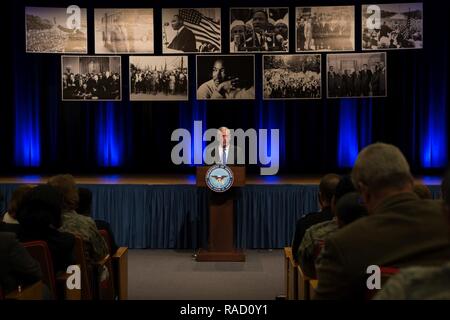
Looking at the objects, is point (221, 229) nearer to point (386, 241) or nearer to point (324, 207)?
point (324, 207)

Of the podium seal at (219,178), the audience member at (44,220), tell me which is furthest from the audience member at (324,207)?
the podium seal at (219,178)

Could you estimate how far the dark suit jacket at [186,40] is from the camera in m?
9.70

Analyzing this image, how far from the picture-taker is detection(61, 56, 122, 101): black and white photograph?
32.3 feet

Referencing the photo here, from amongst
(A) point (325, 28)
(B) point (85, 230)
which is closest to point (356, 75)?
(A) point (325, 28)

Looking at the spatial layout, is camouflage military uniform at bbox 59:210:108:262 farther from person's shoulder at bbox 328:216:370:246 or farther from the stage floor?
the stage floor

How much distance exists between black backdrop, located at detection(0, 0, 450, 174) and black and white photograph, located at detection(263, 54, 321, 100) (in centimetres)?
24

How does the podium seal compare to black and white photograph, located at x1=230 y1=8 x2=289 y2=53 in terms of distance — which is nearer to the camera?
the podium seal

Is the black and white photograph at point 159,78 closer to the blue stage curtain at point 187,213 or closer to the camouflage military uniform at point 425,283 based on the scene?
the blue stage curtain at point 187,213

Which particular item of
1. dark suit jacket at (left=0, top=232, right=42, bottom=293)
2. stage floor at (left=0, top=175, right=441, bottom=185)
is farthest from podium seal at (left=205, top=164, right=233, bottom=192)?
dark suit jacket at (left=0, top=232, right=42, bottom=293)

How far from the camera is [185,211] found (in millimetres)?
7445

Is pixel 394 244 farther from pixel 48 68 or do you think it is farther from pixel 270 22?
pixel 48 68

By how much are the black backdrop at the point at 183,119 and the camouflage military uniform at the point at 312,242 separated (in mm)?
6842

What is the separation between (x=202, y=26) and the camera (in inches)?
382

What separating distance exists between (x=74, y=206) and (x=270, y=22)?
6525 millimetres
